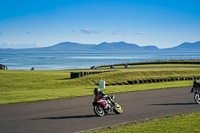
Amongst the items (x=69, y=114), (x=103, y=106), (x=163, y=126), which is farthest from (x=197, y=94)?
(x=69, y=114)

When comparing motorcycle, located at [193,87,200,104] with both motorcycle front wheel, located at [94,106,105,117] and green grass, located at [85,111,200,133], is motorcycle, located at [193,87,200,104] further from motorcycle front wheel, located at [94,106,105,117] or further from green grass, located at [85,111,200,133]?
motorcycle front wheel, located at [94,106,105,117]

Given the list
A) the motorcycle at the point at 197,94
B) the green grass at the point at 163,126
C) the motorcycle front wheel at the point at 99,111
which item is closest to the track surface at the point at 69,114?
the motorcycle front wheel at the point at 99,111

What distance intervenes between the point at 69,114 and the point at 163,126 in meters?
5.12

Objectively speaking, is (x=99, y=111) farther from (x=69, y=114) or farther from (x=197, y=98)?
(x=197, y=98)

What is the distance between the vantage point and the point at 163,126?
11297 millimetres

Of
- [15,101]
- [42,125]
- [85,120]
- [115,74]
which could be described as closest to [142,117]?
[85,120]

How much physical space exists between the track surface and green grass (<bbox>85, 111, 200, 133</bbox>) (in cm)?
88

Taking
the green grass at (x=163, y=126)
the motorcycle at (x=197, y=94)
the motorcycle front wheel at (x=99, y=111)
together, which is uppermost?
the motorcycle at (x=197, y=94)

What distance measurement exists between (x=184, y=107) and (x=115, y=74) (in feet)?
68.0

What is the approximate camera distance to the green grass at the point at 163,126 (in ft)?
34.8

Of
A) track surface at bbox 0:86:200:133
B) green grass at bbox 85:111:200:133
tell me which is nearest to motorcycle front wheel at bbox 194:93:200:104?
track surface at bbox 0:86:200:133

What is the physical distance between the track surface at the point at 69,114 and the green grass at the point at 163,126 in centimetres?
88

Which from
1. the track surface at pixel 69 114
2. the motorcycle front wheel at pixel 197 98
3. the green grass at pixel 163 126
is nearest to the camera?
the green grass at pixel 163 126

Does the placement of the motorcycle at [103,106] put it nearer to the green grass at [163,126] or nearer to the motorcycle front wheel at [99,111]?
the motorcycle front wheel at [99,111]
